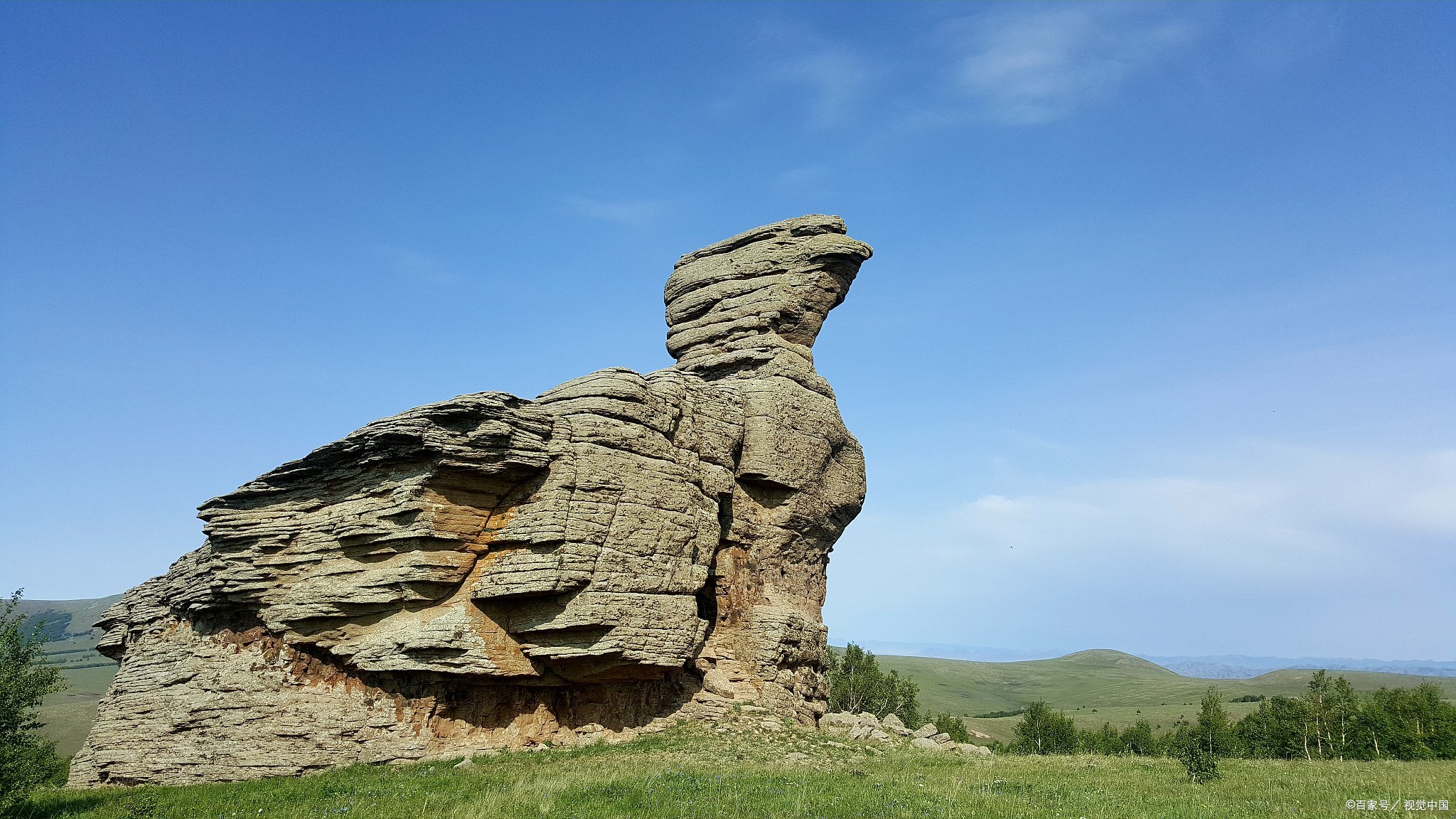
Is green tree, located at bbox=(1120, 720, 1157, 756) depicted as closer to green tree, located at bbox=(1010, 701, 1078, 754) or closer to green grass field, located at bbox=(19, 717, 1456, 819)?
green tree, located at bbox=(1010, 701, 1078, 754)

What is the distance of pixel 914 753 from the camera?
26.3 meters

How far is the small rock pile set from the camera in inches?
1139

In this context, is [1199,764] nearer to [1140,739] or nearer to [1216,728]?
[1216,728]

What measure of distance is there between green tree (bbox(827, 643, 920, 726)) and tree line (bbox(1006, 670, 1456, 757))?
9428mm

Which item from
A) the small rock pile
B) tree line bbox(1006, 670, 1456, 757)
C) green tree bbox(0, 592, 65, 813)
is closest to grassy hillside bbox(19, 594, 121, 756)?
green tree bbox(0, 592, 65, 813)

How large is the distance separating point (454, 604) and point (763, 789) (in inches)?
446

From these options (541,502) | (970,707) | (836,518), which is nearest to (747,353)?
(836,518)

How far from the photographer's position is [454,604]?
2430 cm

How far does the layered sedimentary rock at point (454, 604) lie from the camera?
23688 millimetres

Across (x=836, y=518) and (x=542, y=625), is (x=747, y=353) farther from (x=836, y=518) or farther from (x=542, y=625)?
(x=542, y=625)

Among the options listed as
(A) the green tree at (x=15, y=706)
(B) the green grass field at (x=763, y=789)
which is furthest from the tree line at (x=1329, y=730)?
(A) the green tree at (x=15, y=706)

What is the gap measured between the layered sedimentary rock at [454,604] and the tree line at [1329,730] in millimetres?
25770

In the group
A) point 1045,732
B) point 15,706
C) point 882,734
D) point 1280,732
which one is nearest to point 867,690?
point 1045,732

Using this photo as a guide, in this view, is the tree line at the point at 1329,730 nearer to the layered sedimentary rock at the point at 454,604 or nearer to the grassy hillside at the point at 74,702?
the layered sedimentary rock at the point at 454,604
